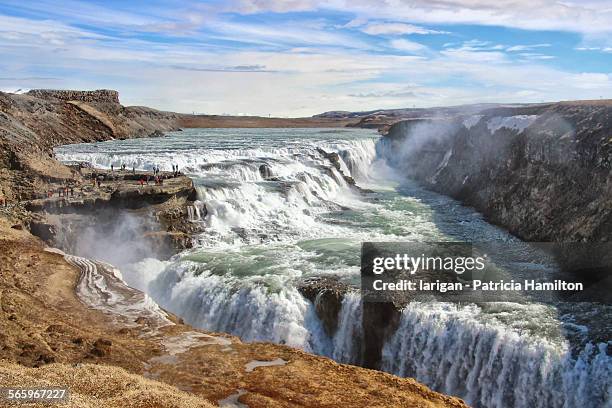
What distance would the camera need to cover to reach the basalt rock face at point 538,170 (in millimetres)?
26359

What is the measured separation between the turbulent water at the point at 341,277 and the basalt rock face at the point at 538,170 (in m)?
1.89

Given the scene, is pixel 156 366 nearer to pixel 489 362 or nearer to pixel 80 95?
pixel 489 362

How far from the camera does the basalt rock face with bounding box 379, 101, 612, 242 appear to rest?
26.4 m

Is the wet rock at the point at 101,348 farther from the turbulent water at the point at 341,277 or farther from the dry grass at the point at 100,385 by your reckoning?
the turbulent water at the point at 341,277

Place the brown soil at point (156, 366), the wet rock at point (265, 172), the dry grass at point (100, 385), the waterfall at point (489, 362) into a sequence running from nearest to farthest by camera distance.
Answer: the dry grass at point (100, 385), the brown soil at point (156, 366), the waterfall at point (489, 362), the wet rock at point (265, 172)

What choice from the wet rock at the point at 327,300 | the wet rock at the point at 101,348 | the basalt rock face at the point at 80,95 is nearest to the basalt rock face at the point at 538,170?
the wet rock at the point at 327,300

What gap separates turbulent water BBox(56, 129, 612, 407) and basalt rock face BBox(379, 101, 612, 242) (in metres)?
1.89

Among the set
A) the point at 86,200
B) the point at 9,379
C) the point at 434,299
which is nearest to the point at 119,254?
the point at 86,200

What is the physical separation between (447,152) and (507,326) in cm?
3705

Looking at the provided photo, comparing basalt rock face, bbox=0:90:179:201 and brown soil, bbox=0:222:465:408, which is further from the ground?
basalt rock face, bbox=0:90:179:201

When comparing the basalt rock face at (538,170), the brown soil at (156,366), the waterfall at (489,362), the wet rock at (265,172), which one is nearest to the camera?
the brown soil at (156,366)

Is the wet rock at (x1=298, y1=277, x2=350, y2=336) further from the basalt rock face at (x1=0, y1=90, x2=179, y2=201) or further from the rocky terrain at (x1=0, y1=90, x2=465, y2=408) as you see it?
the basalt rock face at (x1=0, y1=90, x2=179, y2=201)

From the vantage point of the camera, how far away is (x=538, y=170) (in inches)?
1288

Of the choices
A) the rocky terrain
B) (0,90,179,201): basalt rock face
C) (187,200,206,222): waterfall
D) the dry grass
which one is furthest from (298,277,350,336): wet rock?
(0,90,179,201): basalt rock face
